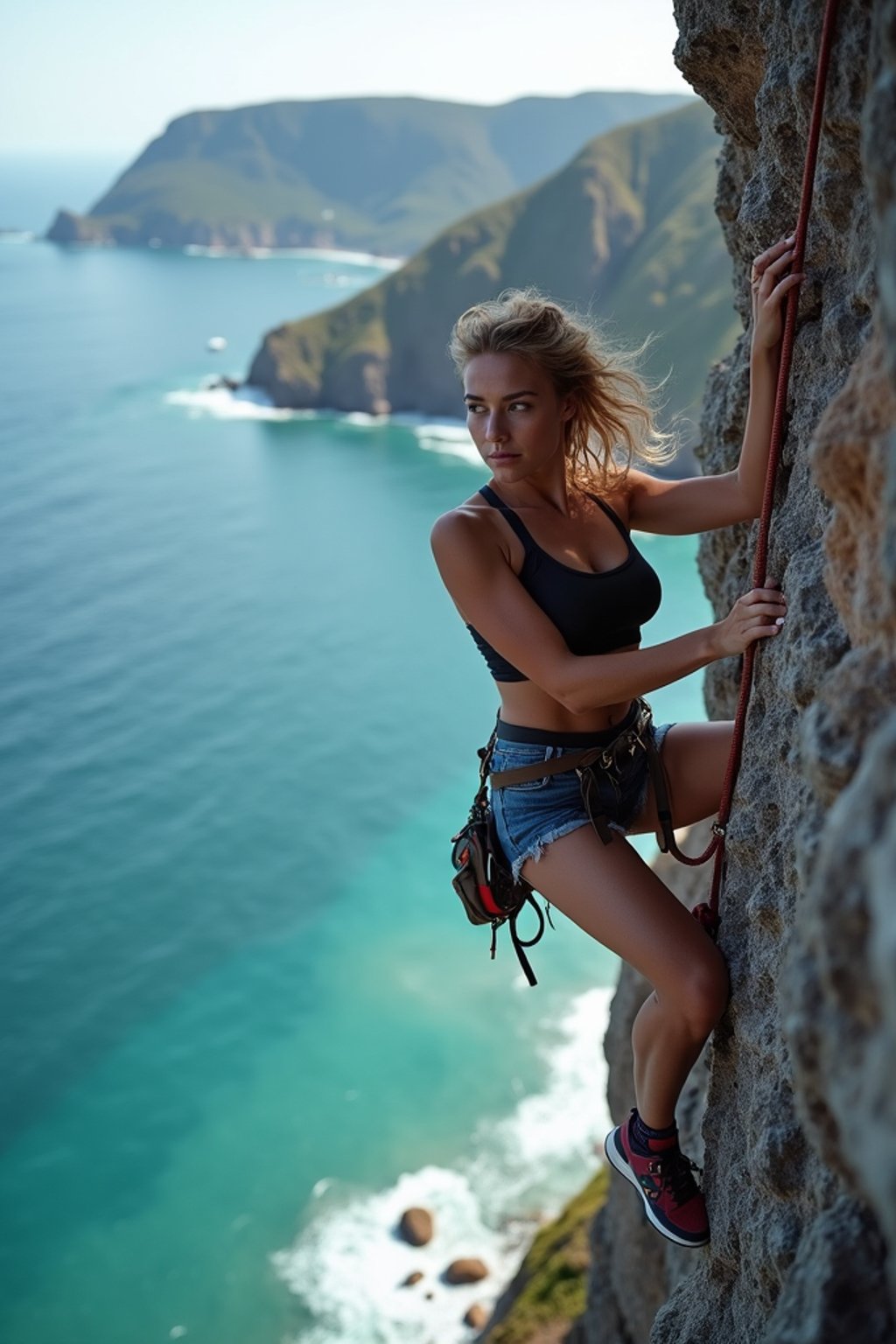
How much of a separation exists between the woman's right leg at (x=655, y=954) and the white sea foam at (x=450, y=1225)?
2252 cm

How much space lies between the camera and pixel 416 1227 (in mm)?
26219

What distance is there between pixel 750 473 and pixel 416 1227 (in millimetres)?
24957

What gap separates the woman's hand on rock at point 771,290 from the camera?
14.6 feet

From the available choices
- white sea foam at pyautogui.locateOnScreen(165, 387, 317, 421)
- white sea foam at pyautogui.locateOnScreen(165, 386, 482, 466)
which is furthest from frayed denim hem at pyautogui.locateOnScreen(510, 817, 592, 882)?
white sea foam at pyautogui.locateOnScreen(165, 387, 317, 421)

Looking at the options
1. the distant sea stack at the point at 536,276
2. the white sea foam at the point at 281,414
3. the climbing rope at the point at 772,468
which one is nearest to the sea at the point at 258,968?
the climbing rope at the point at 772,468

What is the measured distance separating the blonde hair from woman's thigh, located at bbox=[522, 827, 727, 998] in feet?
5.47

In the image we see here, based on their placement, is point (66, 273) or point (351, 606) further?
point (66, 273)

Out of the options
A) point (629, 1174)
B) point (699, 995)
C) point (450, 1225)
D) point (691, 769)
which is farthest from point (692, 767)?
point (450, 1225)

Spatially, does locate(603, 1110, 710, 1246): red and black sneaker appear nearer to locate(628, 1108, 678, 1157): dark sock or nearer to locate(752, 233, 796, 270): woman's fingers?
locate(628, 1108, 678, 1157): dark sock

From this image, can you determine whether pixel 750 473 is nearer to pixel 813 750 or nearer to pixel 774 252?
pixel 774 252

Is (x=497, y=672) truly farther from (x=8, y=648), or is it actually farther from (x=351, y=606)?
(x=351, y=606)

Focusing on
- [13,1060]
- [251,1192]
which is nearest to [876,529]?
[251,1192]

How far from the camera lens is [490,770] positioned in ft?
16.5

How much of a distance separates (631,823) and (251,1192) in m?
26.8
